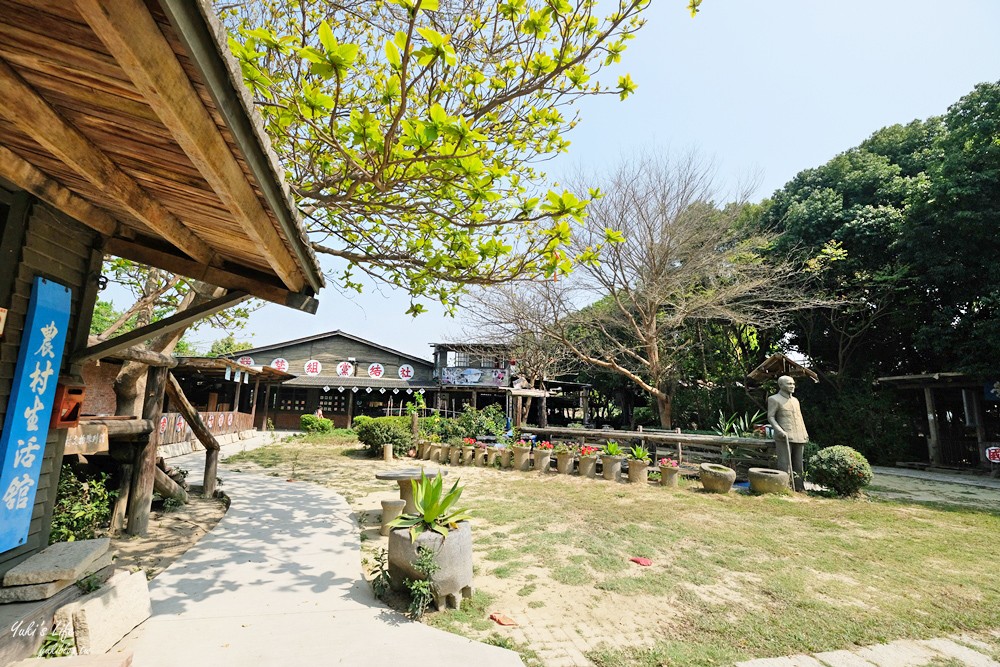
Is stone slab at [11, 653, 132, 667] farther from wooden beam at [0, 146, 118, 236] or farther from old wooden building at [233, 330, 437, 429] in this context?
old wooden building at [233, 330, 437, 429]

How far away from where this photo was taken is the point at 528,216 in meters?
4.21

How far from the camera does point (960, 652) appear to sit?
11.2ft

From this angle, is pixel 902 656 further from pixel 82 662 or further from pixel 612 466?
pixel 612 466

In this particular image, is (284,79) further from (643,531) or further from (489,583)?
(643,531)

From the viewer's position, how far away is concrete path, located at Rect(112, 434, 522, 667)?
303 cm

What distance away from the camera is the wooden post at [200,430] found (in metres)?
6.88

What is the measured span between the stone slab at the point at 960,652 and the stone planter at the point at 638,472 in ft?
22.4

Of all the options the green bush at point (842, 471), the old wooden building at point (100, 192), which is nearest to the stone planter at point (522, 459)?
the green bush at point (842, 471)

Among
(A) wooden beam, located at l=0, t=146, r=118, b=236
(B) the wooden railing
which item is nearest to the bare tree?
(B) the wooden railing

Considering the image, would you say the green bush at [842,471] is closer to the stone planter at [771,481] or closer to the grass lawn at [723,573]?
the grass lawn at [723,573]

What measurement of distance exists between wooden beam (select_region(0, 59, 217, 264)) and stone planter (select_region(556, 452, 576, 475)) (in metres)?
9.99

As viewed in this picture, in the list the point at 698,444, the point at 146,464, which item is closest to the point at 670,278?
the point at 698,444

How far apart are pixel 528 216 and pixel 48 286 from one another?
12.0 feet

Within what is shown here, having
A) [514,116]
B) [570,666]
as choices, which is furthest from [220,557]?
[514,116]
